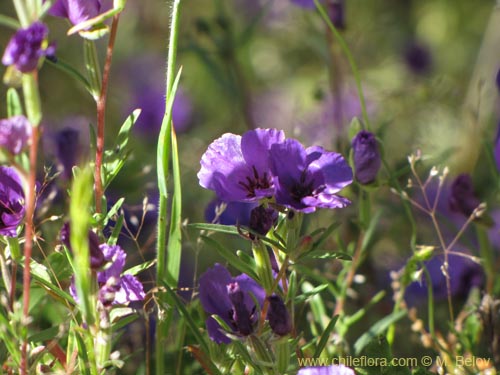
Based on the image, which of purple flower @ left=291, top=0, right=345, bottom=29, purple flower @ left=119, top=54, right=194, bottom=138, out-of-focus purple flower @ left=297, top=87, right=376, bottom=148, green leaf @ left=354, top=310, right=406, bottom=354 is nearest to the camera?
green leaf @ left=354, top=310, right=406, bottom=354

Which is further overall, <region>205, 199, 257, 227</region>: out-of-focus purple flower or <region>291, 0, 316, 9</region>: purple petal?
<region>291, 0, 316, 9</region>: purple petal

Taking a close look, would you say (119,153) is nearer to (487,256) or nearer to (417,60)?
(487,256)

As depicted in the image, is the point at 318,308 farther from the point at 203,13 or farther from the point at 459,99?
the point at 203,13

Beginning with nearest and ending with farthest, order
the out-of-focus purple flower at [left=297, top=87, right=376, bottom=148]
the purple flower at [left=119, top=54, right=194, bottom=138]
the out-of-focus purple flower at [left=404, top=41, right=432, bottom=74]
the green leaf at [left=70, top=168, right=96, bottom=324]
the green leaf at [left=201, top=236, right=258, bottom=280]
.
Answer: the green leaf at [left=70, top=168, right=96, bottom=324], the green leaf at [left=201, top=236, right=258, bottom=280], the out-of-focus purple flower at [left=297, top=87, right=376, bottom=148], the purple flower at [left=119, top=54, right=194, bottom=138], the out-of-focus purple flower at [left=404, top=41, right=432, bottom=74]

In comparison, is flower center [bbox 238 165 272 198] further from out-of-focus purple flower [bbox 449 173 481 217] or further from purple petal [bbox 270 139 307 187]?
out-of-focus purple flower [bbox 449 173 481 217]

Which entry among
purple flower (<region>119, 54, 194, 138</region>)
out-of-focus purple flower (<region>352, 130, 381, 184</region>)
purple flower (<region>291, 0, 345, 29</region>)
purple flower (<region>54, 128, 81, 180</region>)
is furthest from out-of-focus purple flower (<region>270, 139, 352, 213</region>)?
purple flower (<region>119, 54, 194, 138</region>)

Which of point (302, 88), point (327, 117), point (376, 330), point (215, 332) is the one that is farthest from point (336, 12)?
point (302, 88)
